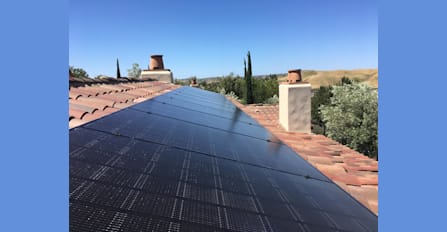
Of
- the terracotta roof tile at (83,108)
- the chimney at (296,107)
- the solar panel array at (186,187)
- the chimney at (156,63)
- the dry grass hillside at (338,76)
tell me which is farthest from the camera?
the dry grass hillside at (338,76)

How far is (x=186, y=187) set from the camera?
2373 millimetres

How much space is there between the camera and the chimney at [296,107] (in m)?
11.5

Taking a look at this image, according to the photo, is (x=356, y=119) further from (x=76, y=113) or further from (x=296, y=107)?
(x=76, y=113)

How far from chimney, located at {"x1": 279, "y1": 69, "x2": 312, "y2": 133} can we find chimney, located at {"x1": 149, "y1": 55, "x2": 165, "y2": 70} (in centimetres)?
544

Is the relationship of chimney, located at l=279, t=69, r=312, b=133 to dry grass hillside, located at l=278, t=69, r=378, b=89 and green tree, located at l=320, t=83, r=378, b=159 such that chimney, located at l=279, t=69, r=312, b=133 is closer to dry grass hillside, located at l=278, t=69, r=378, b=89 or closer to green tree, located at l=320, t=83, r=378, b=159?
green tree, located at l=320, t=83, r=378, b=159

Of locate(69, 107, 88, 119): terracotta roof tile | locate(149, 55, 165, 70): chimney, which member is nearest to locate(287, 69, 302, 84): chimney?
locate(149, 55, 165, 70): chimney

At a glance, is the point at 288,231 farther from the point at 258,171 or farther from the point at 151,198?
the point at 258,171

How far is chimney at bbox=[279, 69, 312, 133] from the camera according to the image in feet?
37.8

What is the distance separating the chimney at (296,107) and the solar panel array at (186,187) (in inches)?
286

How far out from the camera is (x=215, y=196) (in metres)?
2.38

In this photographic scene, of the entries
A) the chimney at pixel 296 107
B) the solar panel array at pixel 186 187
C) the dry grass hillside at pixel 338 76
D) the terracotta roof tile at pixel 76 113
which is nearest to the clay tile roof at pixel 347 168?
the solar panel array at pixel 186 187

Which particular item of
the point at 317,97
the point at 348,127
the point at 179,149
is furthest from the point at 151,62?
the point at 317,97

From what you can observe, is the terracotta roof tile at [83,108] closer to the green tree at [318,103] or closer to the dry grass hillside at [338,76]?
the green tree at [318,103]

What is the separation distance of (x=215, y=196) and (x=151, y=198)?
509mm
